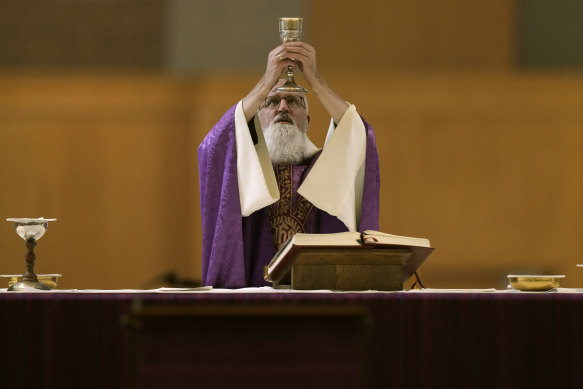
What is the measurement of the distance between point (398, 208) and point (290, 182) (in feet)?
11.3

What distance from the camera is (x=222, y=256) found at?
4281 millimetres

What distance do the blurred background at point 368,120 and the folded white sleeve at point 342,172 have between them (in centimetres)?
339

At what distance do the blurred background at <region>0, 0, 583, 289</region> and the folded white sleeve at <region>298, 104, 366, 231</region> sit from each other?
11.1 feet

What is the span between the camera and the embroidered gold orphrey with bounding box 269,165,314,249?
4.61m

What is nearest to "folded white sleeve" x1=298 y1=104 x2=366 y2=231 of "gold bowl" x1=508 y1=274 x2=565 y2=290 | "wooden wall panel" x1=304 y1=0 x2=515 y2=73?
"gold bowl" x1=508 y1=274 x2=565 y2=290

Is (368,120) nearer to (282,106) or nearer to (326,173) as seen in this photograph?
(282,106)

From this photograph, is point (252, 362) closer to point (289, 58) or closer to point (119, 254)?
point (289, 58)

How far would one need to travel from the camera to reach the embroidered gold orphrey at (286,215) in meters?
4.61

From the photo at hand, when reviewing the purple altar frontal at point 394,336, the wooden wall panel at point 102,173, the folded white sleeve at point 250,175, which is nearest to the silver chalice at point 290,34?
the folded white sleeve at point 250,175

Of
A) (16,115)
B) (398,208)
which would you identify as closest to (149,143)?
(16,115)

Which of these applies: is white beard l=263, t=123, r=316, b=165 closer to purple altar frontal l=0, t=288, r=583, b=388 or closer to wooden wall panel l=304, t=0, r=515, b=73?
purple altar frontal l=0, t=288, r=583, b=388

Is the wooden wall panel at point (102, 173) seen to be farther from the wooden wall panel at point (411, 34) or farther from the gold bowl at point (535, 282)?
the gold bowl at point (535, 282)

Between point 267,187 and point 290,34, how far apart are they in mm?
646

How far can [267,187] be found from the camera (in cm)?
436
